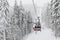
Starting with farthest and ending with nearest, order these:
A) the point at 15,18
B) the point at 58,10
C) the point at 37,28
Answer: the point at 15,18 < the point at 58,10 < the point at 37,28

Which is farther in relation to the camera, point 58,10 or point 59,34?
point 59,34

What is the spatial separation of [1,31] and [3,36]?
6.21ft

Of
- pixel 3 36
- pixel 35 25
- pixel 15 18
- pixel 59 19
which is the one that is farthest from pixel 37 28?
pixel 15 18

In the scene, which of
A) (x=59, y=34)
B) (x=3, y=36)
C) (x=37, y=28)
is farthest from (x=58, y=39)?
(x=3, y=36)

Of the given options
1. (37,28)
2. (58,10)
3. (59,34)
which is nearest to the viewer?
(37,28)

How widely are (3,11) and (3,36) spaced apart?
11.6 ft

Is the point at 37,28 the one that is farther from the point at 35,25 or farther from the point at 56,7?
the point at 56,7

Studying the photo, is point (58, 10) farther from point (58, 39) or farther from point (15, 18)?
point (15, 18)

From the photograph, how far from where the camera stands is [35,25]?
79.7 feet

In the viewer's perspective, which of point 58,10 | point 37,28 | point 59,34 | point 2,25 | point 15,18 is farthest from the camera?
point 15,18

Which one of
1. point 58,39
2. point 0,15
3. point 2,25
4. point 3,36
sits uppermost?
point 0,15

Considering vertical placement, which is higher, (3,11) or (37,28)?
(3,11)

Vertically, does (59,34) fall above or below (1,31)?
below

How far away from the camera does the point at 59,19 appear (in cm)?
3325
